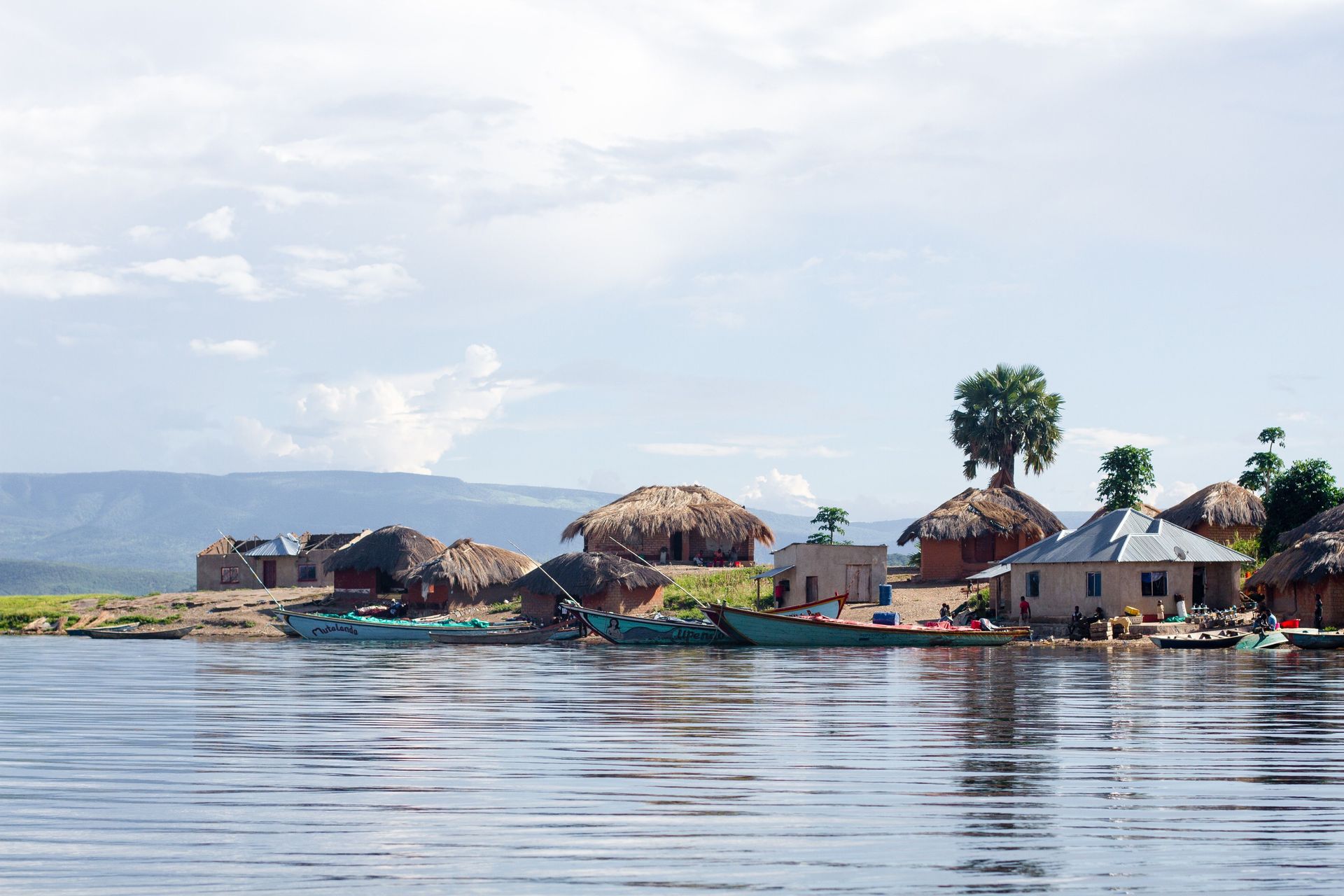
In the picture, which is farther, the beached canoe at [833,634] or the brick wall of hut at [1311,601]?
the brick wall of hut at [1311,601]

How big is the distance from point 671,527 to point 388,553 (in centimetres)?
1310

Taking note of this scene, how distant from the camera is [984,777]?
13492 millimetres

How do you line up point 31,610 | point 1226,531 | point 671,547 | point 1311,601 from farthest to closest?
1. point 671,547
2. point 31,610
3. point 1226,531
4. point 1311,601

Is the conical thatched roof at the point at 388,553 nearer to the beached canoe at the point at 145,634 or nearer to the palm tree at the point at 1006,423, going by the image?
the beached canoe at the point at 145,634

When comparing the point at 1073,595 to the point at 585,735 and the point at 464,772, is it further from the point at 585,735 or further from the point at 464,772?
the point at 464,772

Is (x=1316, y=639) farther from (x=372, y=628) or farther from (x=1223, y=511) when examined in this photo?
(x=372, y=628)

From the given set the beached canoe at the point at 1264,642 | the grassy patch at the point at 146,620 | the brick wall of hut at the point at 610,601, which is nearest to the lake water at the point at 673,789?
the beached canoe at the point at 1264,642

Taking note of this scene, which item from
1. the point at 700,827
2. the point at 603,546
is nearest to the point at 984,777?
the point at 700,827

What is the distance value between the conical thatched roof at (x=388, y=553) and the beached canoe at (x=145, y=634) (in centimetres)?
800

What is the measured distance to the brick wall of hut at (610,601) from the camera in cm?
5359

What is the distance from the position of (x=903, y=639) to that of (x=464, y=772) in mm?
31128

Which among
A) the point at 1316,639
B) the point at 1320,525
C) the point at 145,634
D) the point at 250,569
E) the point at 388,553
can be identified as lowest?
the point at 145,634

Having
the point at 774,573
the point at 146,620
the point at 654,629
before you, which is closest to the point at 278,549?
the point at 146,620

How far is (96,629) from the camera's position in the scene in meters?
58.8
